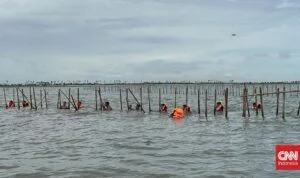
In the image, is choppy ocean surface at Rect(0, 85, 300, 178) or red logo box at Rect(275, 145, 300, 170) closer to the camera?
red logo box at Rect(275, 145, 300, 170)

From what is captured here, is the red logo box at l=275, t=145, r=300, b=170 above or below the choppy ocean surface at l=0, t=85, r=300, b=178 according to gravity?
above

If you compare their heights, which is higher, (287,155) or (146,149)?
(287,155)

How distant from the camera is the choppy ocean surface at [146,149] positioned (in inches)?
638

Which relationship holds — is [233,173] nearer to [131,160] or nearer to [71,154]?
[131,160]

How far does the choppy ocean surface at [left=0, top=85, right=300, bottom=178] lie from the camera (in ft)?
53.2

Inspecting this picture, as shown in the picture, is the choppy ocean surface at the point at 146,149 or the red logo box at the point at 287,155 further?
the choppy ocean surface at the point at 146,149

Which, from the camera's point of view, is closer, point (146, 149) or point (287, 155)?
point (287, 155)

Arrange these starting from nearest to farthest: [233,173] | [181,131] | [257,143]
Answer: [233,173]
[257,143]
[181,131]

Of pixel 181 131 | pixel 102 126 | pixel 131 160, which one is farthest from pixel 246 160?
pixel 102 126

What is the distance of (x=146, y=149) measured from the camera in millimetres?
21078

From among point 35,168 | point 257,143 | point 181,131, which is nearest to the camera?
point 35,168

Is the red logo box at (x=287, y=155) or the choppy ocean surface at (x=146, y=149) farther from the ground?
the red logo box at (x=287, y=155)

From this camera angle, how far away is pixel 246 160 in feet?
58.9

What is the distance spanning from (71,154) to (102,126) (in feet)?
41.0
